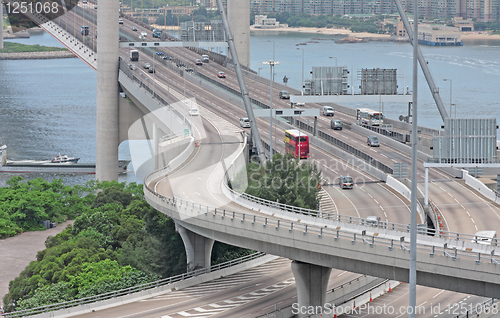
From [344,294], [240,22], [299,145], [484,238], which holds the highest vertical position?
[240,22]

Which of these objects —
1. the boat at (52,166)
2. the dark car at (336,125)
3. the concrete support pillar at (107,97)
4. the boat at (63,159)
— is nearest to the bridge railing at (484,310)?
the dark car at (336,125)

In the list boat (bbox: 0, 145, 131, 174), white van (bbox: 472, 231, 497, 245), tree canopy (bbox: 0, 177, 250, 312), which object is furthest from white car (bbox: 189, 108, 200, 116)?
white van (bbox: 472, 231, 497, 245)

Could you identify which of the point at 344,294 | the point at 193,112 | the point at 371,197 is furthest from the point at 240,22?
the point at 344,294

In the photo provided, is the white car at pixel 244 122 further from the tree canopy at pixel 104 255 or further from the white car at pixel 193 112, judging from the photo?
the tree canopy at pixel 104 255

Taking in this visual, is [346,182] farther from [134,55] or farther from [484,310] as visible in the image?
[134,55]

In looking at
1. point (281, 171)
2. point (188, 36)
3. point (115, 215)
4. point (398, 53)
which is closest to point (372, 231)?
point (281, 171)

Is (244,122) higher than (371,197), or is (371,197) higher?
(244,122)
